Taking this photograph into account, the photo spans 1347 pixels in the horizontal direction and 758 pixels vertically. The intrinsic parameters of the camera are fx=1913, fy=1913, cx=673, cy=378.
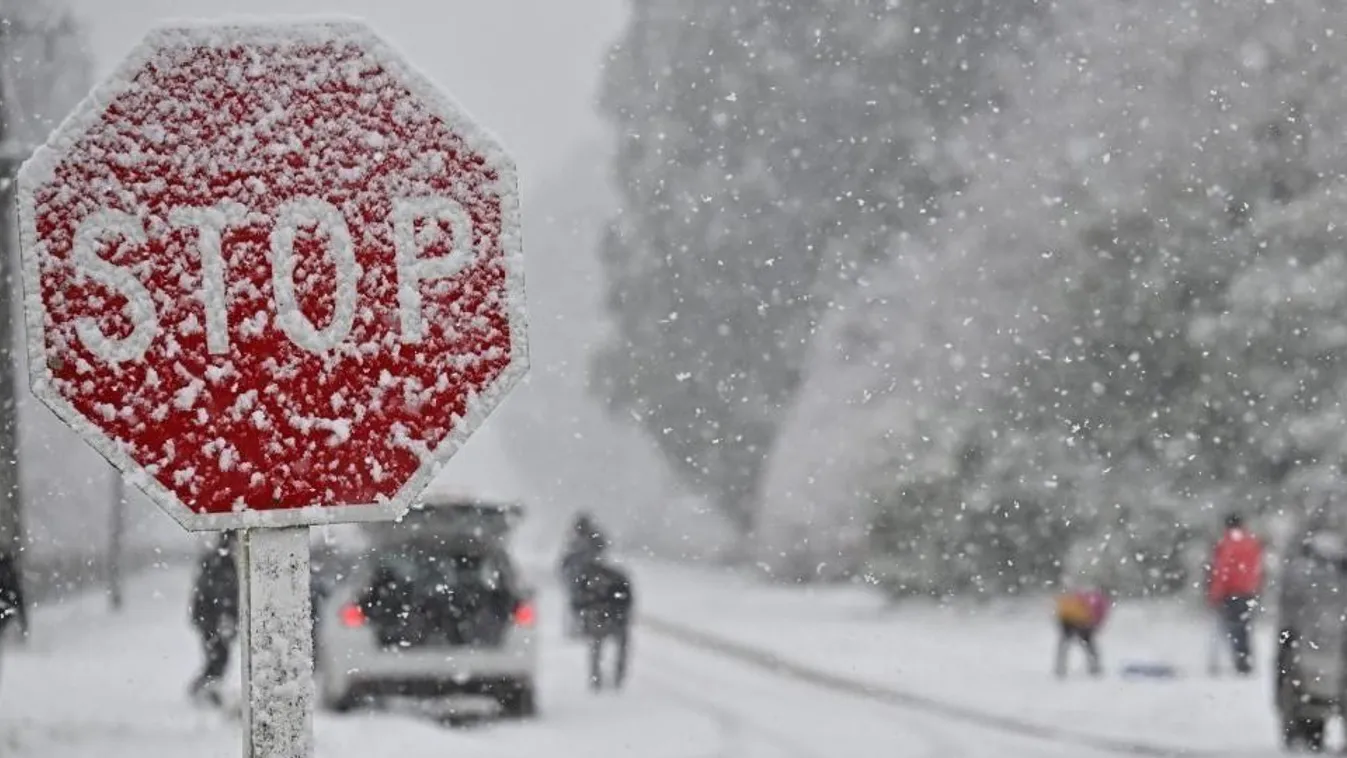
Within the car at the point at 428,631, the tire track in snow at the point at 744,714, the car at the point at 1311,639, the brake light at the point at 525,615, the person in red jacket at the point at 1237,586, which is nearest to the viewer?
the car at the point at 1311,639

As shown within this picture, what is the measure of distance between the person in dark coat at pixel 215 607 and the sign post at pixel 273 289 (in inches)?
500

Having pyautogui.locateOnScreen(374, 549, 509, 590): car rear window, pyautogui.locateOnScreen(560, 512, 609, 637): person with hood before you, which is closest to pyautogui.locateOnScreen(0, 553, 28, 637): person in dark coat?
pyautogui.locateOnScreen(374, 549, 509, 590): car rear window

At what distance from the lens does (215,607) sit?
1495cm

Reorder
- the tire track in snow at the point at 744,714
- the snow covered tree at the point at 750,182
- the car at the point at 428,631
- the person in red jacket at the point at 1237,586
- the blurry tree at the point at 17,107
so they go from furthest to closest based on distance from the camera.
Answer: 1. the snow covered tree at the point at 750,182
2. the person in red jacket at the point at 1237,586
3. the blurry tree at the point at 17,107
4. the car at the point at 428,631
5. the tire track in snow at the point at 744,714

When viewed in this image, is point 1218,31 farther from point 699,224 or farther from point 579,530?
point 699,224

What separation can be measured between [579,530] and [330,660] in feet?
11.8

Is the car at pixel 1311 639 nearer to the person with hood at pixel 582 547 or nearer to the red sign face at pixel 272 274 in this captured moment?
the person with hood at pixel 582 547

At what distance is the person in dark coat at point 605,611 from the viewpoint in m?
17.1

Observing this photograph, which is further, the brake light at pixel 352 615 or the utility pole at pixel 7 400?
the utility pole at pixel 7 400

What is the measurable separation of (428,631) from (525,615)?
75 centimetres

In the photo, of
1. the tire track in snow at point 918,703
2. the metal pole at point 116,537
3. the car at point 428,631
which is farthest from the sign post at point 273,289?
the metal pole at point 116,537

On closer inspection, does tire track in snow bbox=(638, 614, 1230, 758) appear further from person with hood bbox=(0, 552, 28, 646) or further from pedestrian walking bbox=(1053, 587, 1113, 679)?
person with hood bbox=(0, 552, 28, 646)

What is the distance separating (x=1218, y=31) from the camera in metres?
21.2

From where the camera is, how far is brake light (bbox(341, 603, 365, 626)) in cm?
1452
